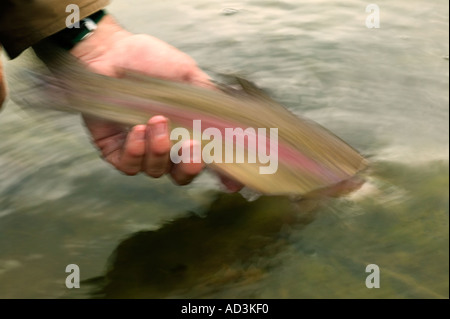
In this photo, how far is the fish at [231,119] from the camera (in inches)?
59.6

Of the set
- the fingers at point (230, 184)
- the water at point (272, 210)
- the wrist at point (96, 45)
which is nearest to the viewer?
the water at point (272, 210)

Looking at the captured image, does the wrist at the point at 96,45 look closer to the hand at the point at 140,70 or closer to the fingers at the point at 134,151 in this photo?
the hand at the point at 140,70

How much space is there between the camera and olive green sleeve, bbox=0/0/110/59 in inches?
66.3

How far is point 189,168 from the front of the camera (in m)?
1.54

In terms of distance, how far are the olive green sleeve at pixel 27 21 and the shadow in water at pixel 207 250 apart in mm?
607

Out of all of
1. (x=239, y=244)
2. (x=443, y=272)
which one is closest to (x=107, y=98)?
(x=239, y=244)

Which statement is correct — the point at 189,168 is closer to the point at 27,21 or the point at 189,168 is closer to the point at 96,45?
the point at 96,45

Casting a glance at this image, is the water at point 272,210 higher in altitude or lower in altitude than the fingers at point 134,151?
lower

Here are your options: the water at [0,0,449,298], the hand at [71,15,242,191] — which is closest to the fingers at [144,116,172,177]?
the hand at [71,15,242,191]

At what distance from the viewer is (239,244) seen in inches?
58.3

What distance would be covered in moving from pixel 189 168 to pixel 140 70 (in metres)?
0.32

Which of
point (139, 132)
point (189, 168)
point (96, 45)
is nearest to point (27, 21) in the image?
point (96, 45)

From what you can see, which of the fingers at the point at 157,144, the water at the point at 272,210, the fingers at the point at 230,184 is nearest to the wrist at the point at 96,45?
the water at the point at 272,210
